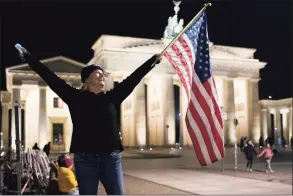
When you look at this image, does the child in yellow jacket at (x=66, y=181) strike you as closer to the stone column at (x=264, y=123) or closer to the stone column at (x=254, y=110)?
the stone column at (x=254, y=110)

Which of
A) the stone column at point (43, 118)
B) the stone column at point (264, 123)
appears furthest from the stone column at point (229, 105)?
the stone column at point (43, 118)

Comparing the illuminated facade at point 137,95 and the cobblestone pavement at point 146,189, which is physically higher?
the illuminated facade at point 137,95

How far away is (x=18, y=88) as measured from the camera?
54.0 meters

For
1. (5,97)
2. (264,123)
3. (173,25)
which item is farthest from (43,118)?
(264,123)

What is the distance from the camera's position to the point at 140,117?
58.9 metres

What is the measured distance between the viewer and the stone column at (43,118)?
56.3 meters

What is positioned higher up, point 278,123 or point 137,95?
point 137,95

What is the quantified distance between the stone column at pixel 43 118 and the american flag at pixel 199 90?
51716 mm

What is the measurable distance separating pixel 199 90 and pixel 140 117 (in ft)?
173

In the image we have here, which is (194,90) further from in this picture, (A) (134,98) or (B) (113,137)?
(A) (134,98)

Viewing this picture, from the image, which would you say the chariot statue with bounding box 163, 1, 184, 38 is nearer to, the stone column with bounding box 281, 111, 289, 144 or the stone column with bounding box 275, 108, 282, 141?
the stone column with bounding box 275, 108, 282, 141

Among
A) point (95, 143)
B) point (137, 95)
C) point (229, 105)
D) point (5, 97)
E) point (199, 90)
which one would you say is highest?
point (5, 97)

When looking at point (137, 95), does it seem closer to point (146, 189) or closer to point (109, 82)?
point (109, 82)

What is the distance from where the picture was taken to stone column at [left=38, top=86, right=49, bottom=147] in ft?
185
